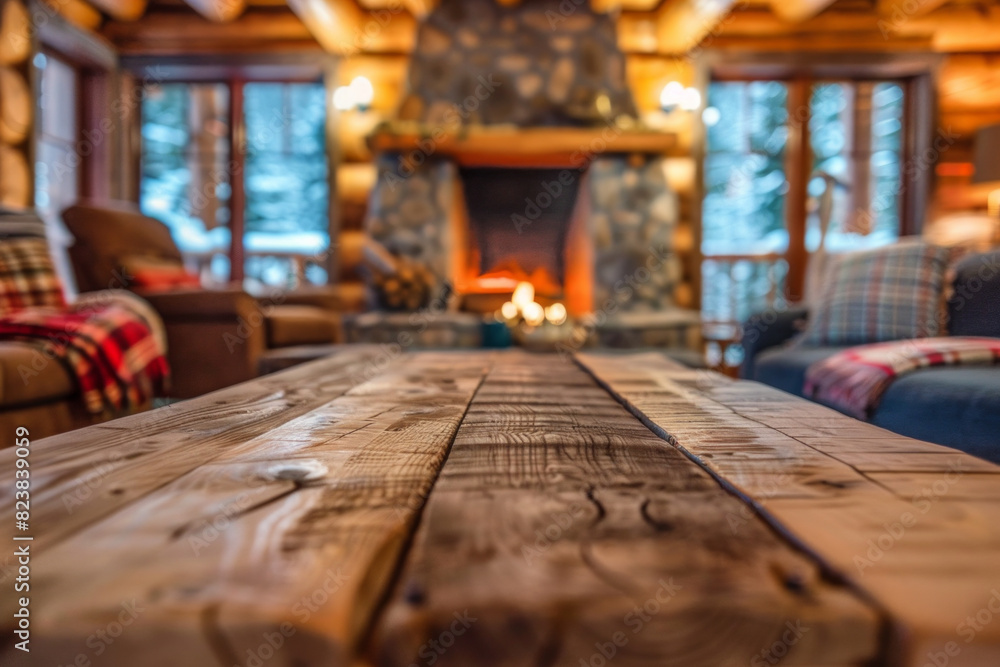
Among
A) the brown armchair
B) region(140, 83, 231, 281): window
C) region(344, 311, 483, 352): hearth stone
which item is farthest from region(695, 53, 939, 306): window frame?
region(140, 83, 231, 281): window

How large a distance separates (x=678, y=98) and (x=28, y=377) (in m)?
3.78

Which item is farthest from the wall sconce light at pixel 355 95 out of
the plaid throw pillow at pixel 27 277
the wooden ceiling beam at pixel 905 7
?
the wooden ceiling beam at pixel 905 7

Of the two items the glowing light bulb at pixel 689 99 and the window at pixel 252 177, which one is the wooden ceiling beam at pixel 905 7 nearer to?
the glowing light bulb at pixel 689 99

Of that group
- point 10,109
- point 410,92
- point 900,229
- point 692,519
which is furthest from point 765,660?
point 900,229

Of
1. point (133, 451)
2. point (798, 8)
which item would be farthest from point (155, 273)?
point (798, 8)

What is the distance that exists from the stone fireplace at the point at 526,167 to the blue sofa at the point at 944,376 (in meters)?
1.45

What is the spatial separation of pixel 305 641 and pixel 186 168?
20.4 feet

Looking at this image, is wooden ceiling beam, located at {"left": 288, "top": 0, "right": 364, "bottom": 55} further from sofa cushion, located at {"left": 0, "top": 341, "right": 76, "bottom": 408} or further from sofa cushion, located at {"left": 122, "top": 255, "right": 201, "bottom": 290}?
sofa cushion, located at {"left": 0, "top": 341, "right": 76, "bottom": 408}

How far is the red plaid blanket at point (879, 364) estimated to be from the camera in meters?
1.47

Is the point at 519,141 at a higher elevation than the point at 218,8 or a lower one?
lower

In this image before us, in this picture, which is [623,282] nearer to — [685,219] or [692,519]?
[685,219]

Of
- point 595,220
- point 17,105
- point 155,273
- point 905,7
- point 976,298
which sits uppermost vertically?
point 905,7

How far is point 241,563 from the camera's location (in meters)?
0.34

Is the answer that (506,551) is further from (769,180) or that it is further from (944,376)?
(769,180)
